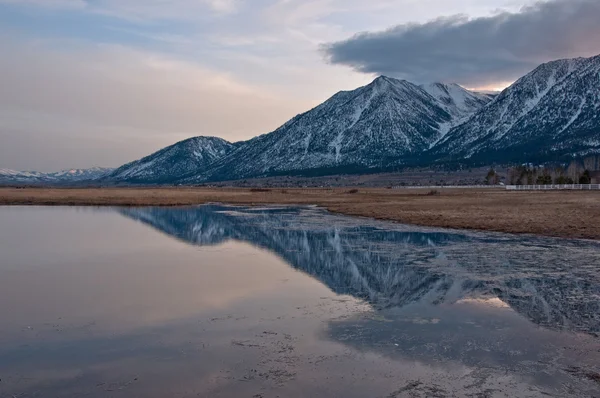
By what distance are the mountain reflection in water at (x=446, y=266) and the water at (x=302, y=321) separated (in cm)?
13

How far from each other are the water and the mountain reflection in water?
0.13 metres

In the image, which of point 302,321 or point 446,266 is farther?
point 446,266

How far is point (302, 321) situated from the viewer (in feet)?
56.4

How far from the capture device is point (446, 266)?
90.3 feet

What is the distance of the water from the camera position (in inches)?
471

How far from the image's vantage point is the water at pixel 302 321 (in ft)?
39.3

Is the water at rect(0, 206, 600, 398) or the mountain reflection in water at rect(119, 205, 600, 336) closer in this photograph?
the water at rect(0, 206, 600, 398)

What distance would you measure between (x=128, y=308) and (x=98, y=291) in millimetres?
3747

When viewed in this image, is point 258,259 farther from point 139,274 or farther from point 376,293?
point 376,293

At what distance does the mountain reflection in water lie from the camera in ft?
65.0

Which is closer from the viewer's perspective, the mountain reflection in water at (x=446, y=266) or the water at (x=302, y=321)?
the water at (x=302, y=321)

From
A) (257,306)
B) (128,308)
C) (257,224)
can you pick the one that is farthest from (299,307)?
(257,224)

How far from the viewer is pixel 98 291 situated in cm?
2188

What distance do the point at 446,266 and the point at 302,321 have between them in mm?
13067
